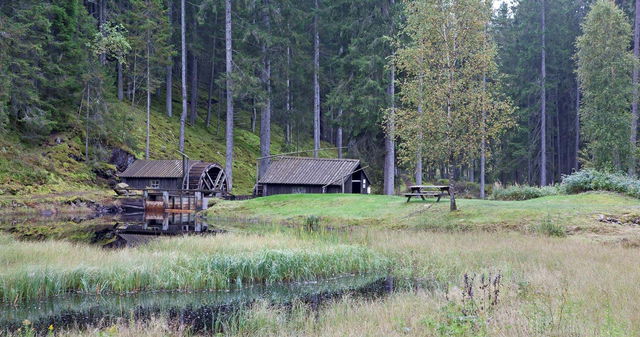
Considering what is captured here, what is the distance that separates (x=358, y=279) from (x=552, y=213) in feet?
37.4

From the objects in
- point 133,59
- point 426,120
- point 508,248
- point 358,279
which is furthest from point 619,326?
point 133,59

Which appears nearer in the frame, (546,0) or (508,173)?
(546,0)

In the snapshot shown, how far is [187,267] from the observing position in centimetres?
1344

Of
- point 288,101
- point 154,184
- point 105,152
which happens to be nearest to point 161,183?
point 154,184

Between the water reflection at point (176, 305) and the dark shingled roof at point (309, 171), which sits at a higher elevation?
the dark shingled roof at point (309, 171)

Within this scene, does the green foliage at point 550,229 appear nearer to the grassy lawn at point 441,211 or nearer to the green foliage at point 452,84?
the grassy lawn at point 441,211

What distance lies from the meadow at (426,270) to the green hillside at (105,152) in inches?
827

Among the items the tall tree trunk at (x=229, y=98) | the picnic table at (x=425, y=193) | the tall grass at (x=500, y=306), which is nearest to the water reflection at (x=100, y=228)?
the tall tree trunk at (x=229, y=98)

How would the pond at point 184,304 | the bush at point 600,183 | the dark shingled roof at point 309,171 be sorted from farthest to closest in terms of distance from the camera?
the dark shingled roof at point 309,171 → the bush at point 600,183 → the pond at point 184,304

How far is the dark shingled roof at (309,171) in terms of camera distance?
38.0 m

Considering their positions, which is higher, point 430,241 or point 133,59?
point 133,59

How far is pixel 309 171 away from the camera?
3884 centimetres

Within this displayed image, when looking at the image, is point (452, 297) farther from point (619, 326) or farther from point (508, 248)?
point (508, 248)

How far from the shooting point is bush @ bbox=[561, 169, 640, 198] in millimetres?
26719
